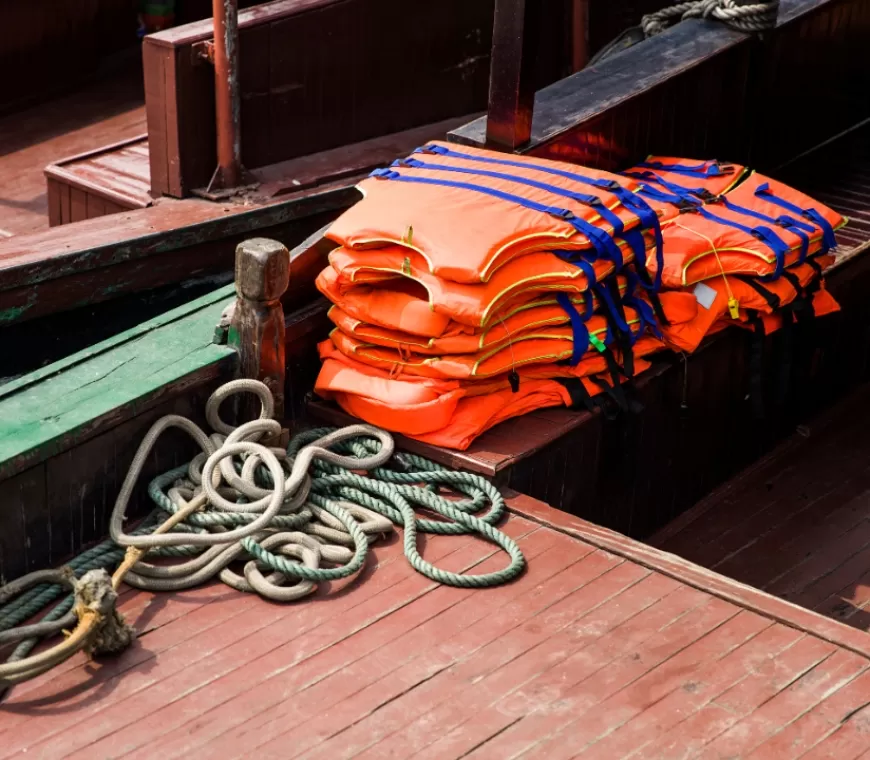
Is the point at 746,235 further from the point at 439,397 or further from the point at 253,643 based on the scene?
the point at 253,643

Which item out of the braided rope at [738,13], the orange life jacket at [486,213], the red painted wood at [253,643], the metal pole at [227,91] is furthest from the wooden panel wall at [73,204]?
the red painted wood at [253,643]

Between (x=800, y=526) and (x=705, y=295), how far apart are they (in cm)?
104

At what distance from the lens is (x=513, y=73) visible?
17.3ft

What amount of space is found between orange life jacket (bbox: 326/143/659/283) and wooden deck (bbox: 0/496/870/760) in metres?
0.93

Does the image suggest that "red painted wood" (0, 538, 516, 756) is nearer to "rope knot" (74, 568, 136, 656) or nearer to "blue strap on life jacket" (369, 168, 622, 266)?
"rope knot" (74, 568, 136, 656)

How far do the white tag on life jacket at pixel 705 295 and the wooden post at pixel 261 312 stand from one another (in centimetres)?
158

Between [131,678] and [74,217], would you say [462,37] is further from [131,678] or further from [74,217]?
[131,678]

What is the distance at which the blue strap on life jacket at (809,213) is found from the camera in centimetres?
521

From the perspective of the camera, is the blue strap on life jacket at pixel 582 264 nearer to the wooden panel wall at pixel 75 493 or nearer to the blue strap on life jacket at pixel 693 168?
the wooden panel wall at pixel 75 493

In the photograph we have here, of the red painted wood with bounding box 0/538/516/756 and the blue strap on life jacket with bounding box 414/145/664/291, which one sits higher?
the blue strap on life jacket with bounding box 414/145/664/291

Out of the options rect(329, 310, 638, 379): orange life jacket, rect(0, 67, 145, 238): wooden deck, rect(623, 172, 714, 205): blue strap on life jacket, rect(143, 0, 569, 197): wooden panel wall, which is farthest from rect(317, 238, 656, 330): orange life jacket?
rect(0, 67, 145, 238): wooden deck

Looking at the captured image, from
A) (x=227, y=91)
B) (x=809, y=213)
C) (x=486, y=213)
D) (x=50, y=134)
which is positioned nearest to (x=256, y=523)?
(x=486, y=213)

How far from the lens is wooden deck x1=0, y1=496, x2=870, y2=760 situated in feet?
10.3

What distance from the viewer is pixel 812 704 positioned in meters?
3.24
